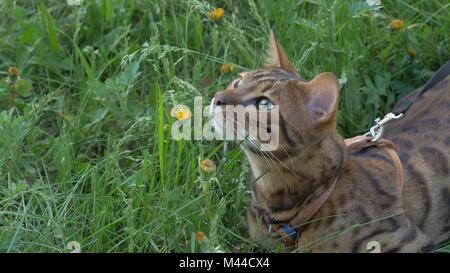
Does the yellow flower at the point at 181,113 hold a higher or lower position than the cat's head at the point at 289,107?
lower

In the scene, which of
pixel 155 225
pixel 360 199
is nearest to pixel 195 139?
pixel 155 225

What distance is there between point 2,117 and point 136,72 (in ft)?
2.22

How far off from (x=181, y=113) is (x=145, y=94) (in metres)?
0.91

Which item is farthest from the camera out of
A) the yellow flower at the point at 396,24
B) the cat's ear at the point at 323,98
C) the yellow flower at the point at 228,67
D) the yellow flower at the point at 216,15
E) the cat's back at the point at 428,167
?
the yellow flower at the point at 396,24

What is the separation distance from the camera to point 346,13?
4.28m

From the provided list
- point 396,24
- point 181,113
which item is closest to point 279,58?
point 181,113

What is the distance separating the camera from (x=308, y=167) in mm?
3254

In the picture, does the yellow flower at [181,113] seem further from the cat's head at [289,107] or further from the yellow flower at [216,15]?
the yellow flower at [216,15]

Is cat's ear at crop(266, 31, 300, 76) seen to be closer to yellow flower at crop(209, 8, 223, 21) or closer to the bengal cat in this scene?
the bengal cat

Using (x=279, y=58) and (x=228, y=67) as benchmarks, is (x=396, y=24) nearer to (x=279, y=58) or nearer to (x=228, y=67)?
(x=228, y=67)

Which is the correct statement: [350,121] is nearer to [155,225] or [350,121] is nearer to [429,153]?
[429,153]

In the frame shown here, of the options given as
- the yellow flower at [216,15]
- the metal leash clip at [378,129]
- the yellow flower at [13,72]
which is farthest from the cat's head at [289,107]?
the yellow flower at [13,72]

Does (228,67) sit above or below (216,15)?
below

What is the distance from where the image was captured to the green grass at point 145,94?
338cm
